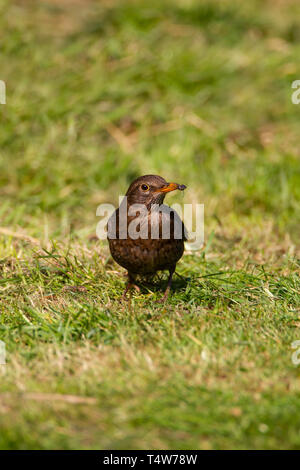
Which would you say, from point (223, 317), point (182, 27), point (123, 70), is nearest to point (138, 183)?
point (223, 317)

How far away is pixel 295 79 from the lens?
881cm

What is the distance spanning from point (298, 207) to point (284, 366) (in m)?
3.55

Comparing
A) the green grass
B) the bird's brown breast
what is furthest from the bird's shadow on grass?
the bird's brown breast

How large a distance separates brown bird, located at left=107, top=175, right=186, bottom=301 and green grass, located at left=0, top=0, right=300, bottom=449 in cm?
26

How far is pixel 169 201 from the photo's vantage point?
6906 mm

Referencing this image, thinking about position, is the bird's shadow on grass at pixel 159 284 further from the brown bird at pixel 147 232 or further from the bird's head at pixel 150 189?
the bird's head at pixel 150 189

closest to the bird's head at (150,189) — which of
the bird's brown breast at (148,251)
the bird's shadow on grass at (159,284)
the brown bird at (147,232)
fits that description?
the brown bird at (147,232)

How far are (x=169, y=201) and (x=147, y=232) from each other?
2429 mm

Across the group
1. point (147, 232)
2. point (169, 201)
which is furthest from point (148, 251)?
point (169, 201)

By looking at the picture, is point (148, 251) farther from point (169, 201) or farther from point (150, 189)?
point (169, 201)

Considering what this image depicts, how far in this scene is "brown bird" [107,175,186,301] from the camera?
177 inches

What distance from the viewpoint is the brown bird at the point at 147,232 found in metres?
4.49

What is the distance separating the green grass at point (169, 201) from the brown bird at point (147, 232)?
26cm
